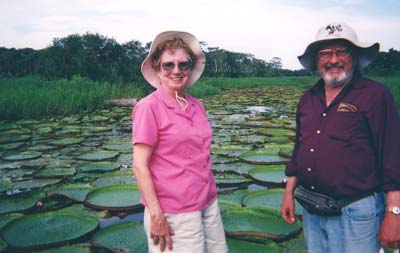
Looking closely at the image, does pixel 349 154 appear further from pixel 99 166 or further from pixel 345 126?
pixel 99 166

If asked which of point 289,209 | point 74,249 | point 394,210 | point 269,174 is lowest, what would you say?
point 74,249

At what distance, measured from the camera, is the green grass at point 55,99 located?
23.7ft

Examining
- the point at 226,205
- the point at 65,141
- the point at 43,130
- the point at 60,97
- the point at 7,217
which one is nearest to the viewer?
the point at 7,217

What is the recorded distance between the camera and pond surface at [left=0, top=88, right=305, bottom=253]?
2270 millimetres

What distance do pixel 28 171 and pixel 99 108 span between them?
5733 millimetres

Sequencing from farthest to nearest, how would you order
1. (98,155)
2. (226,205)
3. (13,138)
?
(13,138)
(98,155)
(226,205)

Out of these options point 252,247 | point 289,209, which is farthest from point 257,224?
point 289,209

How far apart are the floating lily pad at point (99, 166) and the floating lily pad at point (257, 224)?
1.74 metres

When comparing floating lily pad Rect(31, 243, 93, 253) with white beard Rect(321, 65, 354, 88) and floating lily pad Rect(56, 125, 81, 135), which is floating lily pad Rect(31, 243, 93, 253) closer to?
white beard Rect(321, 65, 354, 88)

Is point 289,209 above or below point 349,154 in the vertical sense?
below

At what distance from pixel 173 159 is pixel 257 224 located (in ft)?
4.27

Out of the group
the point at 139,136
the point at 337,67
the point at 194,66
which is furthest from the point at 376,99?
the point at 139,136

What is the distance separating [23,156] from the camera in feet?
14.0

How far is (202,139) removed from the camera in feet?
4.74
